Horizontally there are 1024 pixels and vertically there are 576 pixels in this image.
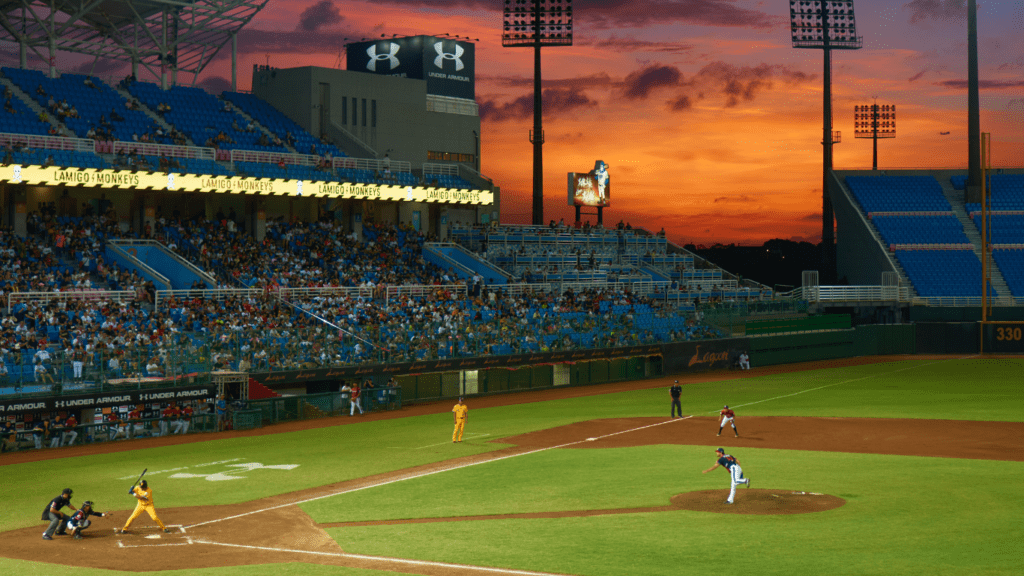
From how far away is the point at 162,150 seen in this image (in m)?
49.0

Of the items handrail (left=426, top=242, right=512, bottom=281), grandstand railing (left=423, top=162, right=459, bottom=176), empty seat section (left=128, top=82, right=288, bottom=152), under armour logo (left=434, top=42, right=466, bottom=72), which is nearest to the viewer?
empty seat section (left=128, top=82, right=288, bottom=152)

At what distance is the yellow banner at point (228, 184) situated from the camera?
43.4m

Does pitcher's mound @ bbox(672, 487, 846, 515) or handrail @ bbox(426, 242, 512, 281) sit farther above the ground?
handrail @ bbox(426, 242, 512, 281)

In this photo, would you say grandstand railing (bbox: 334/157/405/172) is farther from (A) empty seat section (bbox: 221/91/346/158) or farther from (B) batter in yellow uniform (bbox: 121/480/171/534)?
(B) batter in yellow uniform (bbox: 121/480/171/534)

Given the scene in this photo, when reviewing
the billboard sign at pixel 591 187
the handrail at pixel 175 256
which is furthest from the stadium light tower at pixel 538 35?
the handrail at pixel 175 256

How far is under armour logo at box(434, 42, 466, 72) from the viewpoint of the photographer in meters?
75.4

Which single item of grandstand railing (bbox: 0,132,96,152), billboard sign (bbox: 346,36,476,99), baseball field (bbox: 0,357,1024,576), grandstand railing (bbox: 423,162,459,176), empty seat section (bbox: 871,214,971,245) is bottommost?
baseball field (bbox: 0,357,1024,576)

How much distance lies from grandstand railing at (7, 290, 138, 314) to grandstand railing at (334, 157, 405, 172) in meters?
20.2

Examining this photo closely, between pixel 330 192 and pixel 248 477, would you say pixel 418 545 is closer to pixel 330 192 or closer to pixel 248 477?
pixel 248 477

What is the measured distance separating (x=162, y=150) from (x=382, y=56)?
31746mm

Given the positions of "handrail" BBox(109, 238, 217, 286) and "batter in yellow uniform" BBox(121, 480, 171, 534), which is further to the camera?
"handrail" BBox(109, 238, 217, 286)

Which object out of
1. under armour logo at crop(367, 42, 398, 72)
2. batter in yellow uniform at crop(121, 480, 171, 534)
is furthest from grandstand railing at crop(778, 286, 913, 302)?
batter in yellow uniform at crop(121, 480, 171, 534)

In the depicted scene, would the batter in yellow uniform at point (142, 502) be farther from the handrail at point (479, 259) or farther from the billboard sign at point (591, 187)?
the billboard sign at point (591, 187)

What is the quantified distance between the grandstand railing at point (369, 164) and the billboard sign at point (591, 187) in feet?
49.7
